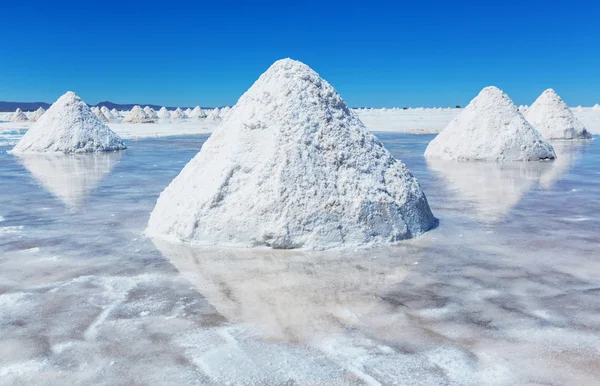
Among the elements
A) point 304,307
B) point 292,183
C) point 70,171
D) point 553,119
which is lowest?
point 304,307

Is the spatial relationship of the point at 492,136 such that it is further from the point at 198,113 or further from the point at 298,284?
the point at 198,113

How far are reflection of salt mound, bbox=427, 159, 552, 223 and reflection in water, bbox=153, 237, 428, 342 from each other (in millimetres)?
2145

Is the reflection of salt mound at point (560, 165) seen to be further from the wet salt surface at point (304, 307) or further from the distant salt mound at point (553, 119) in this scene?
the distant salt mound at point (553, 119)

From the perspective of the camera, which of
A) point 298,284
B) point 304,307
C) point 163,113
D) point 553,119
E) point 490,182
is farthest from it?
point 163,113

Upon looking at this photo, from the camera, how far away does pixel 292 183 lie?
15.8ft

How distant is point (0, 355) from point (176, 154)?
490 inches

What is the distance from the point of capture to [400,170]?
5375mm

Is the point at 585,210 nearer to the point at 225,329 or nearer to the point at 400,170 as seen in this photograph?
the point at 400,170

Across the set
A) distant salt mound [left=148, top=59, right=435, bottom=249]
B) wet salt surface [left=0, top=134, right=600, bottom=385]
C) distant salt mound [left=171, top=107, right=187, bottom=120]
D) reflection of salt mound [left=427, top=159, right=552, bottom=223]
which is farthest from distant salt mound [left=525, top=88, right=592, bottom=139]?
distant salt mound [left=171, top=107, right=187, bottom=120]

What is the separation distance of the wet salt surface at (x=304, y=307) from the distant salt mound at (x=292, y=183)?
10.4 inches

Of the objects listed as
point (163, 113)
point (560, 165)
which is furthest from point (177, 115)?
point (560, 165)

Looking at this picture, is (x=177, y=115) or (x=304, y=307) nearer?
(x=304, y=307)

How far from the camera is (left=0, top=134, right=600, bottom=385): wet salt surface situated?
2574 mm

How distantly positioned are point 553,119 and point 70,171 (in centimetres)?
1662
